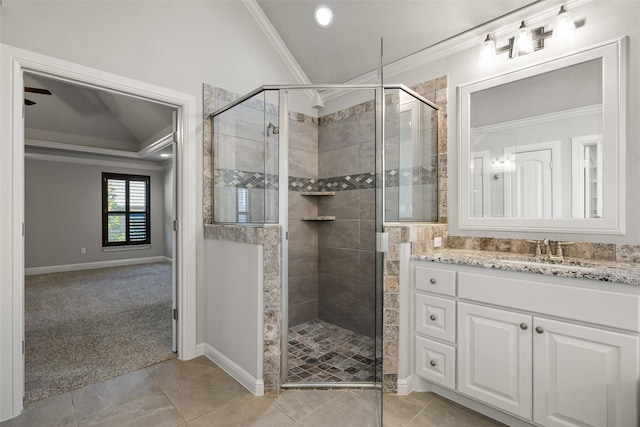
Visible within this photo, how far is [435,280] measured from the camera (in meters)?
1.90

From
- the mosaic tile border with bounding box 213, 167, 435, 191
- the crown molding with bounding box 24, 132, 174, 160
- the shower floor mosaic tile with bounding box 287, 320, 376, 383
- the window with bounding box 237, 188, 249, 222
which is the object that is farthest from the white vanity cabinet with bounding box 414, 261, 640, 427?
the crown molding with bounding box 24, 132, 174, 160

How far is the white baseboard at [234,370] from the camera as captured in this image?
6.45ft

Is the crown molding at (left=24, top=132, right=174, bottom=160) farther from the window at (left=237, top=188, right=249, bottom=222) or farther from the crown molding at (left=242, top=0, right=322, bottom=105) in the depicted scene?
the window at (left=237, top=188, right=249, bottom=222)

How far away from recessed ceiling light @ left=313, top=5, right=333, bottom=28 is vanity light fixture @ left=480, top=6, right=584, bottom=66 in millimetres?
1279

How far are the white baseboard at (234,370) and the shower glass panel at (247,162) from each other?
40.7 inches

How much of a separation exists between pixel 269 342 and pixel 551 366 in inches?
61.0

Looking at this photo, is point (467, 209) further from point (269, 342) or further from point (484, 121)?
point (269, 342)

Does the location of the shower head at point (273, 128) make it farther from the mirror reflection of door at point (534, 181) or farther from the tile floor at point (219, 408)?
the tile floor at point (219, 408)

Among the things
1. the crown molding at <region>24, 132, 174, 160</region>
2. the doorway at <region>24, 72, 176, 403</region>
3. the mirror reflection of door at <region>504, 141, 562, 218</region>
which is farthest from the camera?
the crown molding at <region>24, 132, 174, 160</region>

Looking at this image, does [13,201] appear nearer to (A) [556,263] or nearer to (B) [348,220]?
(B) [348,220]

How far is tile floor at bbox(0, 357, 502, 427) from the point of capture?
5.60 feet

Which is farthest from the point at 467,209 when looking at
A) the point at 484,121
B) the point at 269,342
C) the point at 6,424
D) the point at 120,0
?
the point at 6,424

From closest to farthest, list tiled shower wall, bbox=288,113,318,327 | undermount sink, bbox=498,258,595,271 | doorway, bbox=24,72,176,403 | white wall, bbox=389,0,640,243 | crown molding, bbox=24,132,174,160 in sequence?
undermount sink, bbox=498,258,595,271 → white wall, bbox=389,0,640,243 → doorway, bbox=24,72,176,403 → tiled shower wall, bbox=288,113,318,327 → crown molding, bbox=24,132,174,160

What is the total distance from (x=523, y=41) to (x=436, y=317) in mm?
1901
